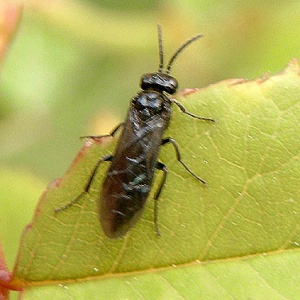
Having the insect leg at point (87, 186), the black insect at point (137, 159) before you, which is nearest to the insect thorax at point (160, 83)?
the black insect at point (137, 159)

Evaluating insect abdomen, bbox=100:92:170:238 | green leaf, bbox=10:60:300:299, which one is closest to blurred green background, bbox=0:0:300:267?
insect abdomen, bbox=100:92:170:238

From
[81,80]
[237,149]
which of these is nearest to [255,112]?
Result: [237,149]

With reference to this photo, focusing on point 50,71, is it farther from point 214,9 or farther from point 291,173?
point 291,173

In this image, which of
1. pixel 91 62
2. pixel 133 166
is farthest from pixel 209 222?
pixel 91 62

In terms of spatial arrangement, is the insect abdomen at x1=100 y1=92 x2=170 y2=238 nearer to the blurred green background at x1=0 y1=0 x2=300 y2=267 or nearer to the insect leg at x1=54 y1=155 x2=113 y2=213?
the insect leg at x1=54 y1=155 x2=113 y2=213

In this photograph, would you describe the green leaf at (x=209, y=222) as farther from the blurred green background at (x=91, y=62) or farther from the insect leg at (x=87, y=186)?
the blurred green background at (x=91, y=62)

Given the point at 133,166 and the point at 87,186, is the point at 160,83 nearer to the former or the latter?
the point at 133,166
